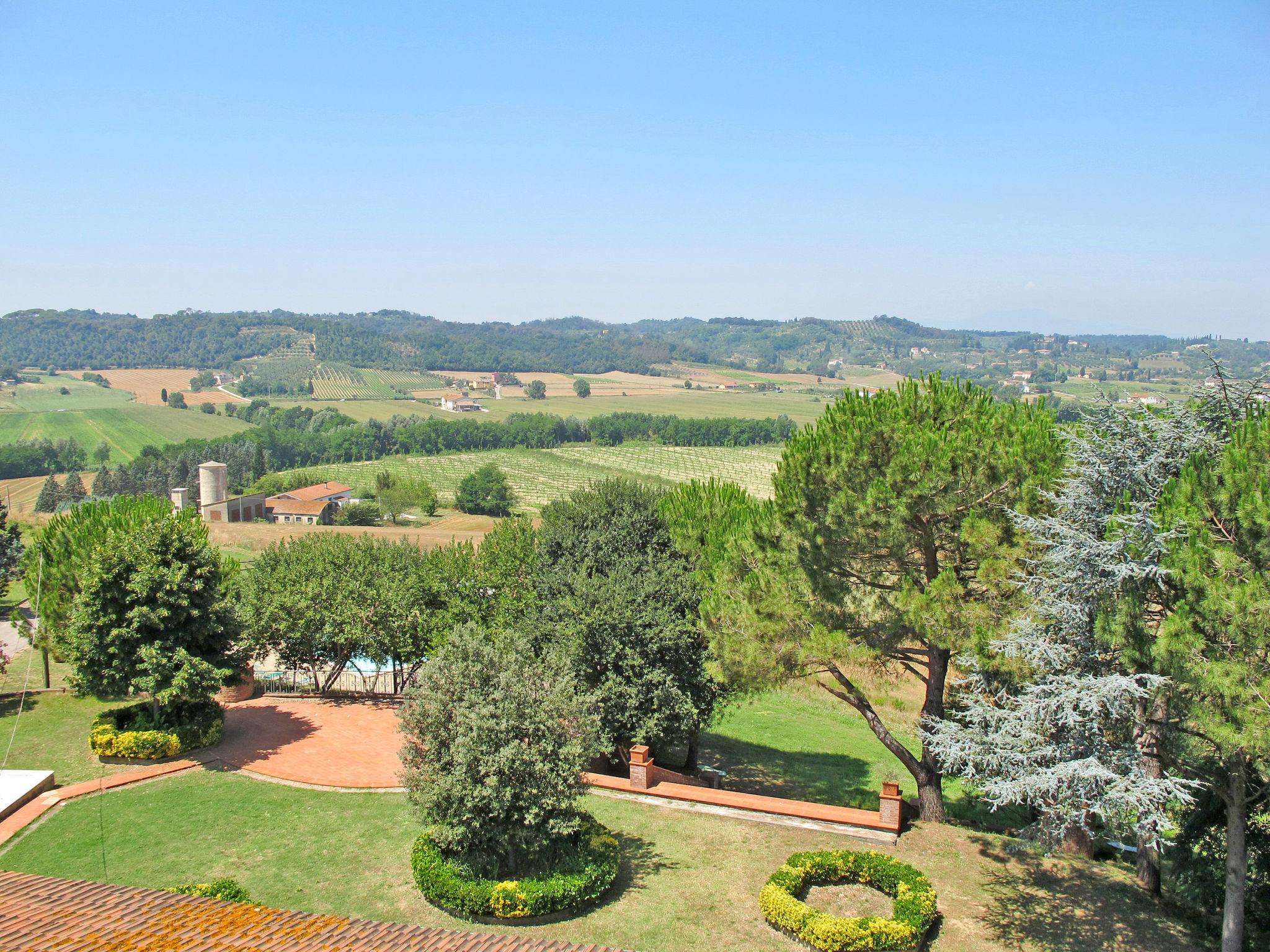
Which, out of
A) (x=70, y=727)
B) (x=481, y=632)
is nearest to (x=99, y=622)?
(x=70, y=727)

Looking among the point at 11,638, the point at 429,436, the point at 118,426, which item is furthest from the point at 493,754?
the point at 118,426

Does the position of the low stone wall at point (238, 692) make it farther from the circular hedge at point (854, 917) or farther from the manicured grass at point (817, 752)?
the circular hedge at point (854, 917)

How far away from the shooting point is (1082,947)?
13.5 metres

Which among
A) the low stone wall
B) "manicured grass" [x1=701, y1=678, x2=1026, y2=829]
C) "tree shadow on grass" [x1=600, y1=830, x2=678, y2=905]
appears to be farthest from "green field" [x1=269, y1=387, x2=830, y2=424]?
"tree shadow on grass" [x1=600, y1=830, x2=678, y2=905]

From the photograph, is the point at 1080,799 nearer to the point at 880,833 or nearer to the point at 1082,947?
the point at 1082,947

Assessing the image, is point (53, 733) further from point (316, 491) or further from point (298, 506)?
point (316, 491)

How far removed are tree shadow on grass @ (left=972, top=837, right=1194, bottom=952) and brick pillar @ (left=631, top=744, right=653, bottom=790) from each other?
6587 mm

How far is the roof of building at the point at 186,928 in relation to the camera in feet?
31.7

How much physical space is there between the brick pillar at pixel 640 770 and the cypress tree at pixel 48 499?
89421 millimetres

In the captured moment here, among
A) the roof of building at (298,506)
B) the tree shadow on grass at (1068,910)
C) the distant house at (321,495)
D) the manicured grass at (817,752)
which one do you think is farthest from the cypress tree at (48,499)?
the tree shadow on grass at (1068,910)

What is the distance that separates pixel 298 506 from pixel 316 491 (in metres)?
6.46

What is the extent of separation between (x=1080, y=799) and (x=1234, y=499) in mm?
4494

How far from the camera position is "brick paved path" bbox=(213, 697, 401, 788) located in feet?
66.3

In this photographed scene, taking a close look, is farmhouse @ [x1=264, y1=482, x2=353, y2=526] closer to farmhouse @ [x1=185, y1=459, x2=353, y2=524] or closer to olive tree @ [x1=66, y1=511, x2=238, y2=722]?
farmhouse @ [x1=185, y1=459, x2=353, y2=524]
